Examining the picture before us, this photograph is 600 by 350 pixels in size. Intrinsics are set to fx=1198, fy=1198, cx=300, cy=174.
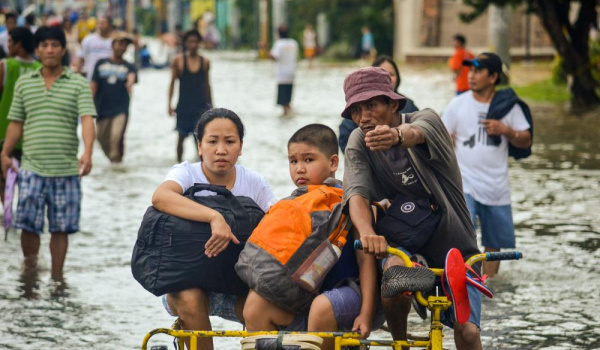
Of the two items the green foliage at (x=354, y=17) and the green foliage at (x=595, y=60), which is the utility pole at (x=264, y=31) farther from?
the green foliage at (x=595, y=60)

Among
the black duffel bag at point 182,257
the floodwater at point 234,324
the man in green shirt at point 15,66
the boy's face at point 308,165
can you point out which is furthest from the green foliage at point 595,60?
the black duffel bag at point 182,257

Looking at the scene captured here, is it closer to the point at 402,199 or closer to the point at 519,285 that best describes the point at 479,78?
the point at 519,285

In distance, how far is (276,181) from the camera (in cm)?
1307

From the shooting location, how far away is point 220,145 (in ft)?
17.5

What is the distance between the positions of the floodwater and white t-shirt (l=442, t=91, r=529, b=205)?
689mm

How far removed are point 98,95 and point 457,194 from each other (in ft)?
31.3

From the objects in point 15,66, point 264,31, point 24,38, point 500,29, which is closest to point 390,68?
point 24,38

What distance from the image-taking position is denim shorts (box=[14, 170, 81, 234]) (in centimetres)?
831

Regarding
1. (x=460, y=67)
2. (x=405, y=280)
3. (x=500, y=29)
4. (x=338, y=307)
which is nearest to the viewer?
(x=405, y=280)

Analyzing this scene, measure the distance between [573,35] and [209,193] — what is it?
1892cm

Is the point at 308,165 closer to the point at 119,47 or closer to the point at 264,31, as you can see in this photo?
the point at 119,47

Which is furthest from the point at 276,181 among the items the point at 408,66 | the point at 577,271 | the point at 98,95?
the point at 408,66

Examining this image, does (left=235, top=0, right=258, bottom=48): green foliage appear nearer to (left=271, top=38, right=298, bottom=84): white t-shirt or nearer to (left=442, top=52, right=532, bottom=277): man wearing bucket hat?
(left=271, top=38, right=298, bottom=84): white t-shirt

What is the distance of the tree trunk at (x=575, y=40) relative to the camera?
22594mm
